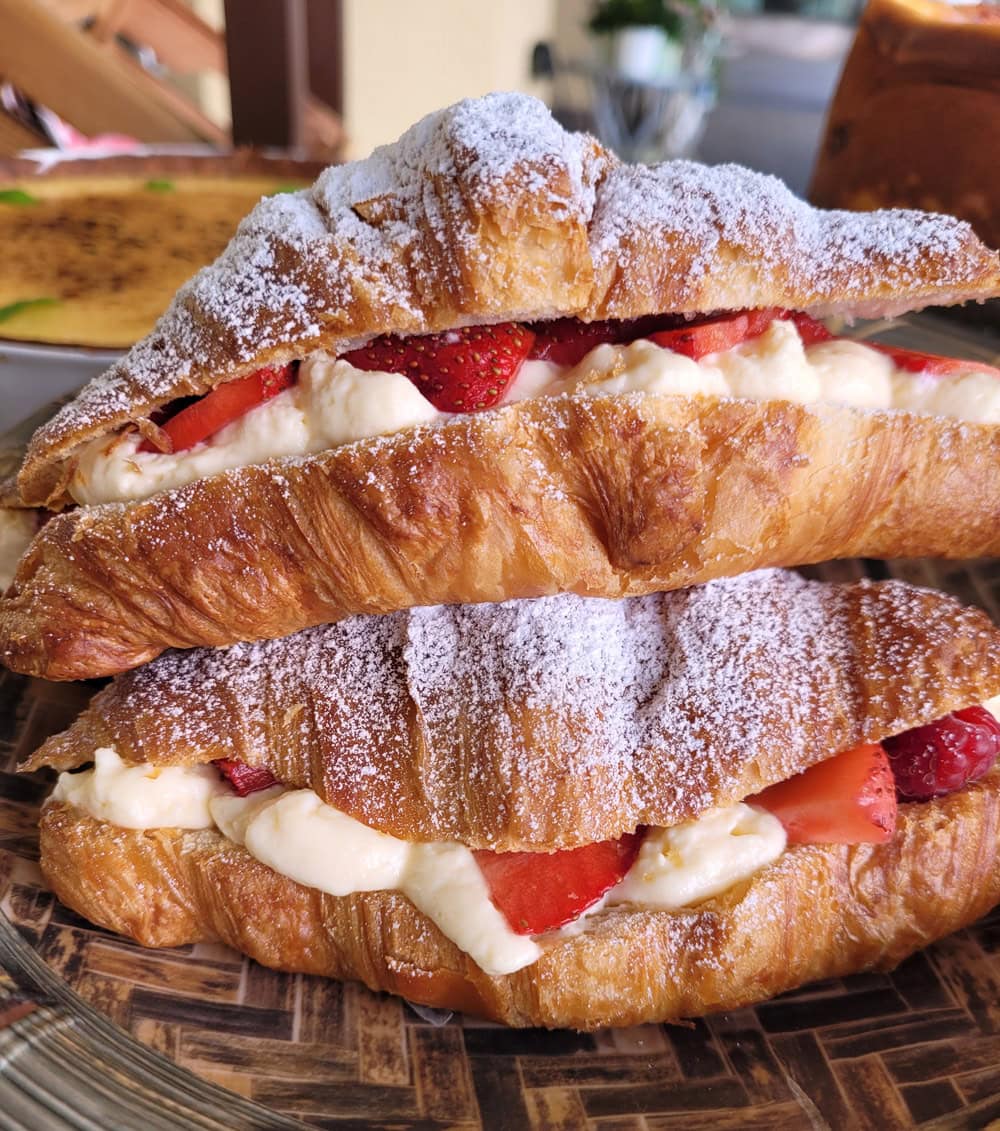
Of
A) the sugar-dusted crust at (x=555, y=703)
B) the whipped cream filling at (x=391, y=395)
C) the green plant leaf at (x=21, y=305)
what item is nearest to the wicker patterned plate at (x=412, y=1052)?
the sugar-dusted crust at (x=555, y=703)

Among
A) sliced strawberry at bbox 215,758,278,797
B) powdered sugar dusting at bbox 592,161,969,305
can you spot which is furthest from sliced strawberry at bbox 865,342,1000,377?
sliced strawberry at bbox 215,758,278,797

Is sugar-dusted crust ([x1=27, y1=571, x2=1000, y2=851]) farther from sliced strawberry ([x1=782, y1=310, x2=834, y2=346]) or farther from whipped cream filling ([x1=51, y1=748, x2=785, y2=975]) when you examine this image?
sliced strawberry ([x1=782, y1=310, x2=834, y2=346])

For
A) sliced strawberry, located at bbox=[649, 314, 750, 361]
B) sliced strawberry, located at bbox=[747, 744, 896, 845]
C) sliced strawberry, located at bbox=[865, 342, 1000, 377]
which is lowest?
sliced strawberry, located at bbox=[747, 744, 896, 845]

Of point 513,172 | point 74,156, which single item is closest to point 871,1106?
point 513,172

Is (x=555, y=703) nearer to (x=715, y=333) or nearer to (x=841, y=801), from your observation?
(x=841, y=801)

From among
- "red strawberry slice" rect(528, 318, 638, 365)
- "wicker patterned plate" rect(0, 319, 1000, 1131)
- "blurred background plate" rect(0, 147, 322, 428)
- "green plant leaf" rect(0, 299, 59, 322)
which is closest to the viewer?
"wicker patterned plate" rect(0, 319, 1000, 1131)

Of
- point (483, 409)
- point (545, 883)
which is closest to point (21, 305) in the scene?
point (483, 409)
